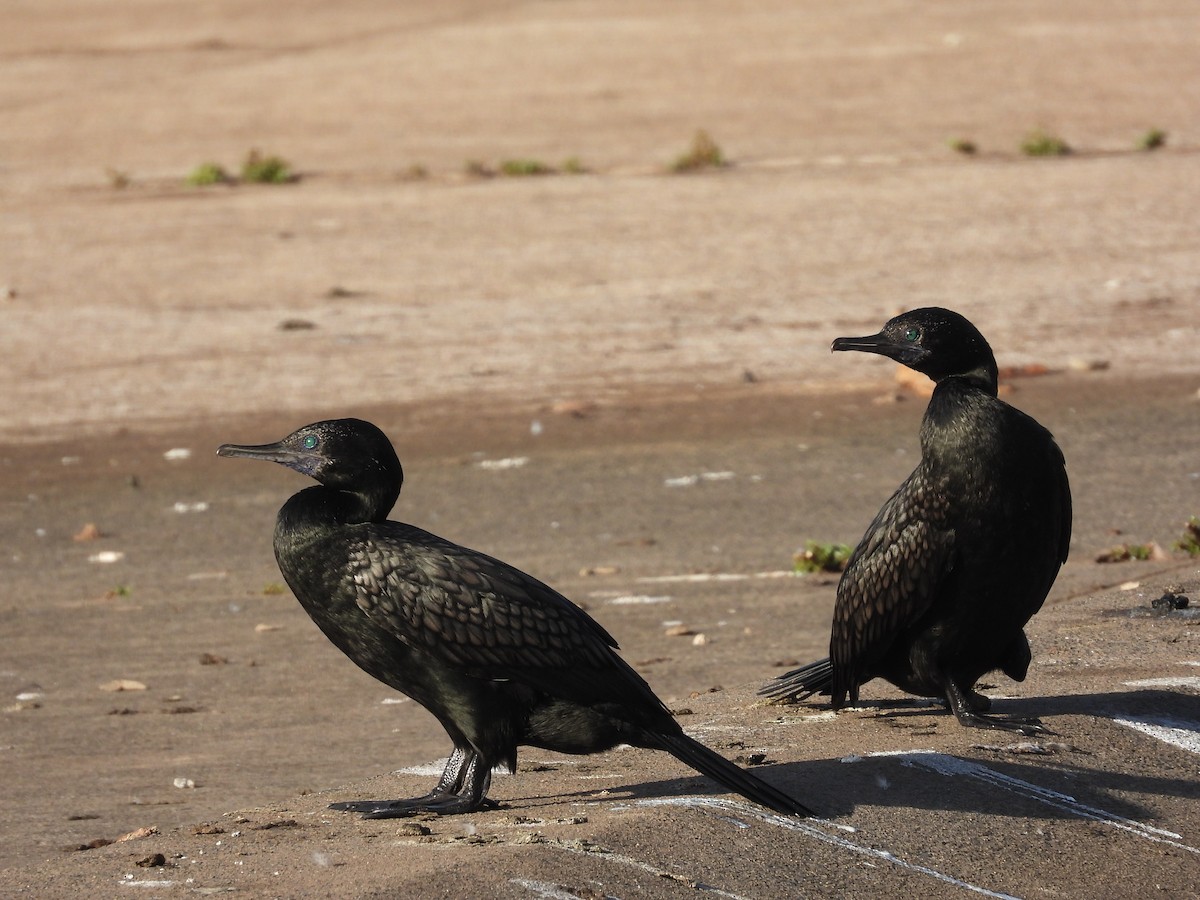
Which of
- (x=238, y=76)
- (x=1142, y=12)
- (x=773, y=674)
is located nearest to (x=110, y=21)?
(x=238, y=76)

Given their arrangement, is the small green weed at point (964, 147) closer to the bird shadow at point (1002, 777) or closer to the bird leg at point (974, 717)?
the bird shadow at point (1002, 777)

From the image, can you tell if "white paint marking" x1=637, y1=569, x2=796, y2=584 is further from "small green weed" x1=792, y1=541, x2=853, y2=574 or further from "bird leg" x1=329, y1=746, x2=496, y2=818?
"bird leg" x1=329, y1=746, x2=496, y2=818

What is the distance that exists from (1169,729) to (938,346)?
152 centimetres

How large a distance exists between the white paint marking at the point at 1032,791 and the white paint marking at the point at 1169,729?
0.65 meters

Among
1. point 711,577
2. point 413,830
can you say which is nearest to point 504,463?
point 711,577

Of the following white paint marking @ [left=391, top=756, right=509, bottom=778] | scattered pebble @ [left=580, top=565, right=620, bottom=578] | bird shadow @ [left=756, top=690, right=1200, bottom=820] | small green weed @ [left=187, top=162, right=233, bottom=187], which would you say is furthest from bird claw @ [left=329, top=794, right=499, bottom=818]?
small green weed @ [left=187, top=162, right=233, bottom=187]

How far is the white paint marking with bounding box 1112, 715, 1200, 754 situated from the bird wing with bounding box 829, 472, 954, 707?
34.8 inches

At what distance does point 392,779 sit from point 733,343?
9.55m

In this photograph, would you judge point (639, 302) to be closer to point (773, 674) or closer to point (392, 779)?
point (773, 674)

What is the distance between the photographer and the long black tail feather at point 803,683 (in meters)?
6.66

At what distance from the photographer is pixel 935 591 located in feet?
19.9

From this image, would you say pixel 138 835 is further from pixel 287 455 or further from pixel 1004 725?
pixel 1004 725

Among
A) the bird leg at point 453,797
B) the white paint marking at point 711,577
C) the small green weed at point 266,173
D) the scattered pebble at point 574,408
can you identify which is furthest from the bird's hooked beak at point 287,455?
the small green weed at point 266,173

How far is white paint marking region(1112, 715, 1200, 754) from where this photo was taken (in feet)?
20.7
